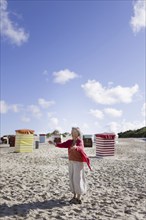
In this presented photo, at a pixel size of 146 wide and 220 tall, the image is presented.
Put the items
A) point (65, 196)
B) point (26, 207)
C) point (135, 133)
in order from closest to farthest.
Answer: point (26, 207) < point (65, 196) < point (135, 133)

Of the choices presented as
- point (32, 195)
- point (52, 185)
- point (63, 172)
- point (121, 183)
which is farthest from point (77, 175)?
point (63, 172)

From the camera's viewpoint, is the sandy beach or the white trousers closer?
the sandy beach

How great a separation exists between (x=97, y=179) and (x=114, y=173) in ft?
6.17

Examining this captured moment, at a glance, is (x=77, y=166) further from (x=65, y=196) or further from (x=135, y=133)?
(x=135, y=133)

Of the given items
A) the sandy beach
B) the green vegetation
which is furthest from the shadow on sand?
the green vegetation

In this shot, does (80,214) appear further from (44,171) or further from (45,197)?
(44,171)

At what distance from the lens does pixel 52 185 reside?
1089cm

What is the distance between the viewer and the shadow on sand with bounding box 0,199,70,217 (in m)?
7.59

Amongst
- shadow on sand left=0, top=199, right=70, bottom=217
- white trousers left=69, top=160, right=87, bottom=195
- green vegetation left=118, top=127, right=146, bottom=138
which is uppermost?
green vegetation left=118, top=127, right=146, bottom=138

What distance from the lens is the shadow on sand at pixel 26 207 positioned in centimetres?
759

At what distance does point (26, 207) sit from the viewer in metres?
8.11

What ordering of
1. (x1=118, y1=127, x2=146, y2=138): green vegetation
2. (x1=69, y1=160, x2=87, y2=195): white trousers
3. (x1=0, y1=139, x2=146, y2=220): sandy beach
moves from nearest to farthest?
(x1=0, y1=139, x2=146, y2=220): sandy beach, (x1=69, y1=160, x2=87, y2=195): white trousers, (x1=118, y1=127, x2=146, y2=138): green vegetation

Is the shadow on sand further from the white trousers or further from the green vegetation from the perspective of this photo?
the green vegetation

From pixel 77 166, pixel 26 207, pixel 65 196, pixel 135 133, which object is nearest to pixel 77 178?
pixel 77 166
